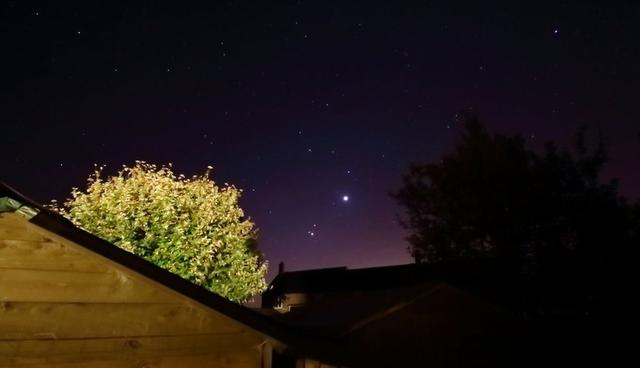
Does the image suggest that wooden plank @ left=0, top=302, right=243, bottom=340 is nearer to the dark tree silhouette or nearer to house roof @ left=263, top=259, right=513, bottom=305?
house roof @ left=263, top=259, right=513, bottom=305

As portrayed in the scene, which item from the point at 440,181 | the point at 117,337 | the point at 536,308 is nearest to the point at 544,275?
the point at 536,308

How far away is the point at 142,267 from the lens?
491 cm

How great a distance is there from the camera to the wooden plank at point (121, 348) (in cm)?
436

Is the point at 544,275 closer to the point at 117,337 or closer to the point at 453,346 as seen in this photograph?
the point at 453,346

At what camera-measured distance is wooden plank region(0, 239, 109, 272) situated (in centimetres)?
441

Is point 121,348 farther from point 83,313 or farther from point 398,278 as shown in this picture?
point 398,278

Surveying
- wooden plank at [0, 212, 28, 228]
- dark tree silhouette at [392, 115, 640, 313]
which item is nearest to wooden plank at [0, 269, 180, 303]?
wooden plank at [0, 212, 28, 228]

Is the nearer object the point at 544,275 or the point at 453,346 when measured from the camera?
the point at 453,346

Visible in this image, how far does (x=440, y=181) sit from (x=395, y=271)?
7956 millimetres

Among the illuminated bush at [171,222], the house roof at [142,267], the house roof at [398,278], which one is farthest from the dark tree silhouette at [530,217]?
the house roof at [142,267]

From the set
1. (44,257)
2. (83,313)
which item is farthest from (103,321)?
(44,257)

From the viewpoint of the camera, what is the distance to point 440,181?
33031 millimetres

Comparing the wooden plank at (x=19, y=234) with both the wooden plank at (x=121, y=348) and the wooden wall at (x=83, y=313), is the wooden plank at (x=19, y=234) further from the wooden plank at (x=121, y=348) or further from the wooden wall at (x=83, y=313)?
the wooden plank at (x=121, y=348)

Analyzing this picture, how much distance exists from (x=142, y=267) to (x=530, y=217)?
26773 mm
